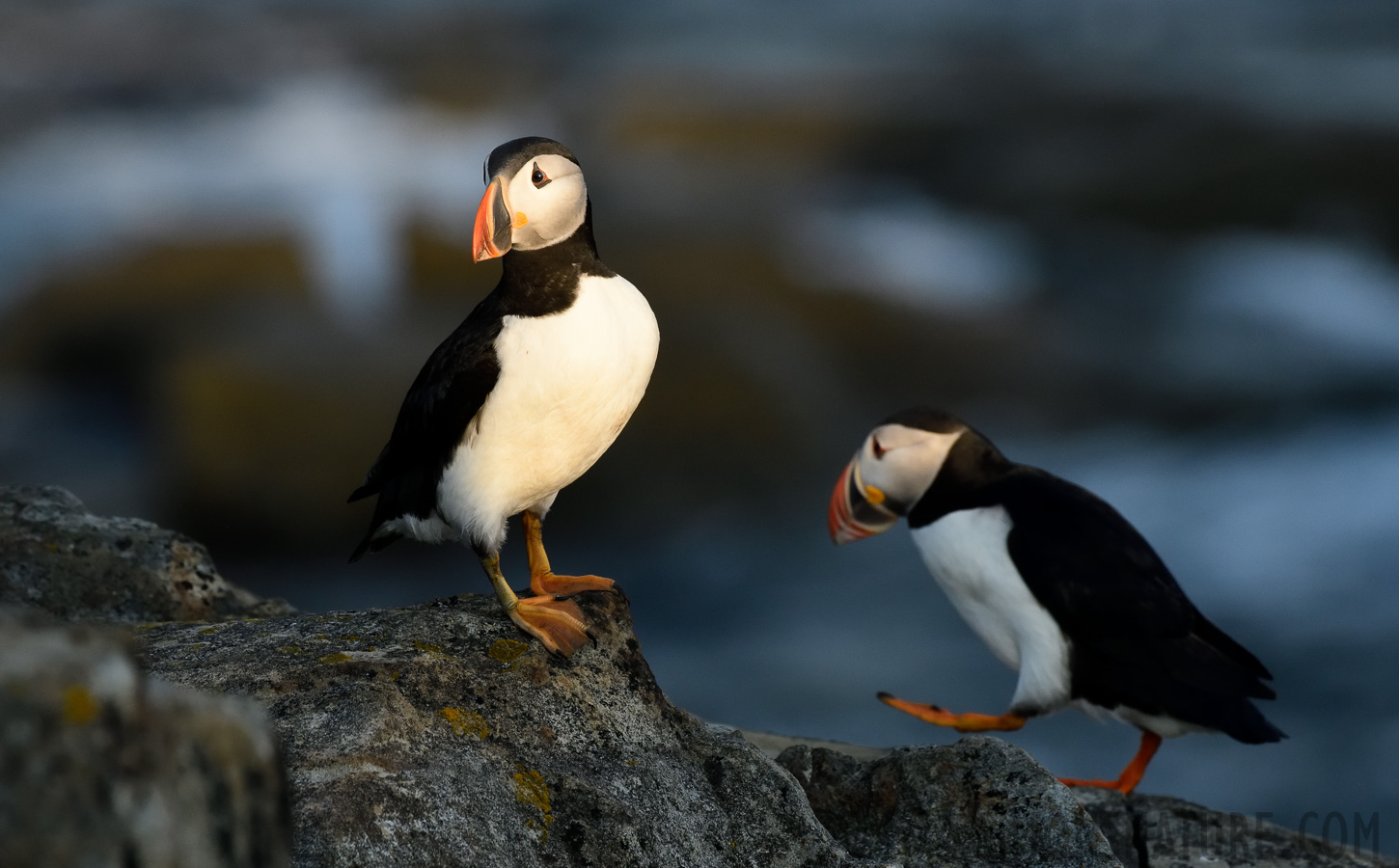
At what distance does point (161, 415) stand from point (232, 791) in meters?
11.2

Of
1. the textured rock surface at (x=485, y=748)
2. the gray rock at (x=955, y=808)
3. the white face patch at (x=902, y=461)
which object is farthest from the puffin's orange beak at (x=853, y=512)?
the textured rock surface at (x=485, y=748)

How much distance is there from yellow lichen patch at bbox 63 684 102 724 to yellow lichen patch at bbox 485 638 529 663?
1837mm

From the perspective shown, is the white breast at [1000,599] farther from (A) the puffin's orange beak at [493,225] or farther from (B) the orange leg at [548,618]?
(A) the puffin's orange beak at [493,225]

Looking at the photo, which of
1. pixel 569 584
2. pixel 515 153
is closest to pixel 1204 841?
pixel 569 584

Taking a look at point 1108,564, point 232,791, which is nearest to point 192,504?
point 1108,564

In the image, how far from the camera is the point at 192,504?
11109 mm

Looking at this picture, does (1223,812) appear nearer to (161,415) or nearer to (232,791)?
(232,791)

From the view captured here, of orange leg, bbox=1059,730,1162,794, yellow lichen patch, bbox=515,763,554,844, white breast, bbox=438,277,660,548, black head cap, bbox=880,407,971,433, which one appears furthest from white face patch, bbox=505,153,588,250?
black head cap, bbox=880,407,971,433

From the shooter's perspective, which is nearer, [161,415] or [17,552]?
[17,552]

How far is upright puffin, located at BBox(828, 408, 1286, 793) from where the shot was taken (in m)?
4.94

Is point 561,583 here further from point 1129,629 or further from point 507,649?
point 1129,629

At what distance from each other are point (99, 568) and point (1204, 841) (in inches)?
138

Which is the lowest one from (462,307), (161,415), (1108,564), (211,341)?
(1108,564)

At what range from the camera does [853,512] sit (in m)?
6.11
